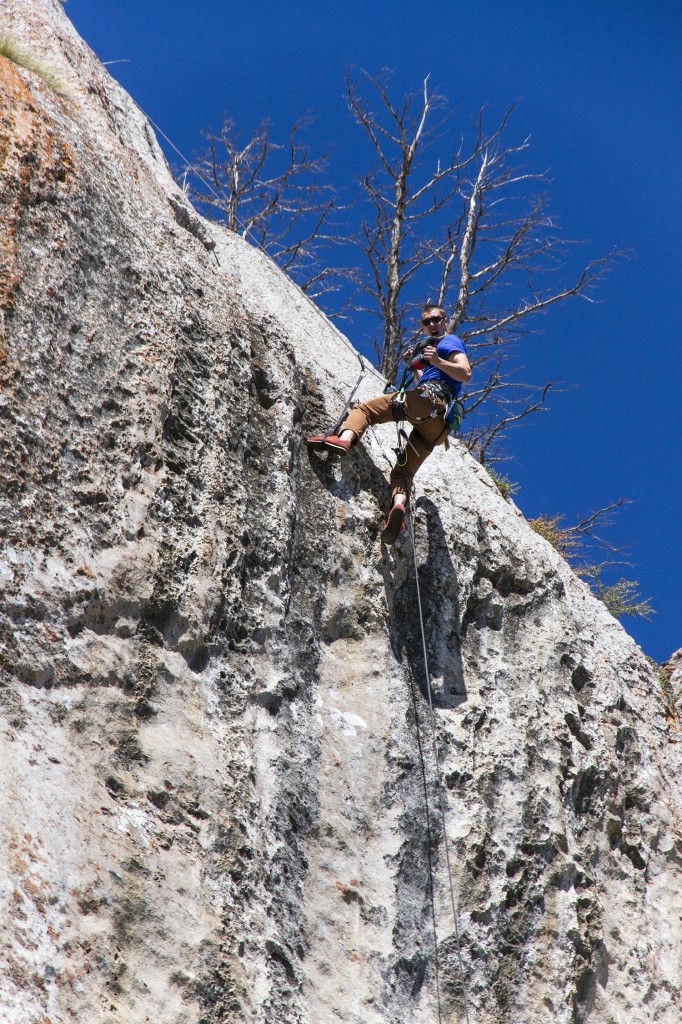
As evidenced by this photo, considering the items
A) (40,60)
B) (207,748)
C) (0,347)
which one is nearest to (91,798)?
(207,748)

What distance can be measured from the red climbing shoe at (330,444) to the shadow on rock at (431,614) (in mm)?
1082

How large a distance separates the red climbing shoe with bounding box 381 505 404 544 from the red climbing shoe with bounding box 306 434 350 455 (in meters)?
0.63

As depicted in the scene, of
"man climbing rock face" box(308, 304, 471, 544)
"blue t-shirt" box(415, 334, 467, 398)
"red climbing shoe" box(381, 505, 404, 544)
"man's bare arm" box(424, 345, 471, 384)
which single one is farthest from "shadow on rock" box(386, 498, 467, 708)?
"man's bare arm" box(424, 345, 471, 384)

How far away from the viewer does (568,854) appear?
732cm

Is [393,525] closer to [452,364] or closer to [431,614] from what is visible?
[431,614]

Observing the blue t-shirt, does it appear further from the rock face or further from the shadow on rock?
the shadow on rock

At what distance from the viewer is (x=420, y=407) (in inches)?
294

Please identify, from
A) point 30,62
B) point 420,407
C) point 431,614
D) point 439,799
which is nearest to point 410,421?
point 420,407

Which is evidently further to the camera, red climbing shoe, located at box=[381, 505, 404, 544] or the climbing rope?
red climbing shoe, located at box=[381, 505, 404, 544]

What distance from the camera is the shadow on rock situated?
7316 millimetres

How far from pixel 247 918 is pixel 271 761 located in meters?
0.96

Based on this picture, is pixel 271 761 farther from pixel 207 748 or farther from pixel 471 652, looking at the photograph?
pixel 471 652

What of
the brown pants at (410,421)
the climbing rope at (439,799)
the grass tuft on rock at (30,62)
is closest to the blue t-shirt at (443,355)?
the brown pants at (410,421)

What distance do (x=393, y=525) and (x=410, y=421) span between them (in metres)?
0.87
